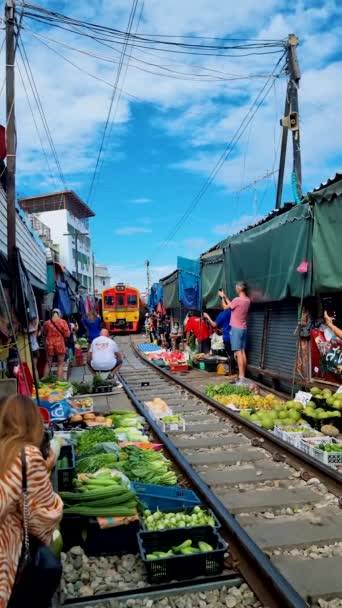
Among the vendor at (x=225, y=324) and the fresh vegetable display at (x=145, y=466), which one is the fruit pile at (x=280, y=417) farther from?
the vendor at (x=225, y=324)

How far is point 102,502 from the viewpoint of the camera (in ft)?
13.6

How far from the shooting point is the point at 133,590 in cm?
338

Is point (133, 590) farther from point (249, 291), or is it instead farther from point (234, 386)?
point (249, 291)

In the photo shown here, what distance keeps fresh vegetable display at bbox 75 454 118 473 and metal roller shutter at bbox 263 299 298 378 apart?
226 inches

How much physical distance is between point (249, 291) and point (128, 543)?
9012 mm

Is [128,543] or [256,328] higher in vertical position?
[256,328]

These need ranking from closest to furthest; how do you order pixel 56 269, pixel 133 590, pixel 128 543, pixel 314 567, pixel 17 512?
pixel 17 512 → pixel 133 590 → pixel 314 567 → pixel 128 543 → pixel 56 269

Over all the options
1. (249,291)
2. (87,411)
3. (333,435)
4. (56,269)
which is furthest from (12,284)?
(56,269)

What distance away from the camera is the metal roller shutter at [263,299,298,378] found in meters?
10.4

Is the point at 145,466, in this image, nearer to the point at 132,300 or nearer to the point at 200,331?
the point at 200,331

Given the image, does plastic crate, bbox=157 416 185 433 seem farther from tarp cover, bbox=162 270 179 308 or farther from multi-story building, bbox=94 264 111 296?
multi-story building, bbox=94 264 111 296

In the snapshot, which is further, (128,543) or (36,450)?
(128,543)

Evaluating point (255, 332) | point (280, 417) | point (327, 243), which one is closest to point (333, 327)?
point (327, 243)

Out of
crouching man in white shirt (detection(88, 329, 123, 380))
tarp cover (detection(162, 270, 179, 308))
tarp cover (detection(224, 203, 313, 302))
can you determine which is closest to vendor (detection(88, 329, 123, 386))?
crouching man in white shirt (detection(88, 329, 123, 380))
